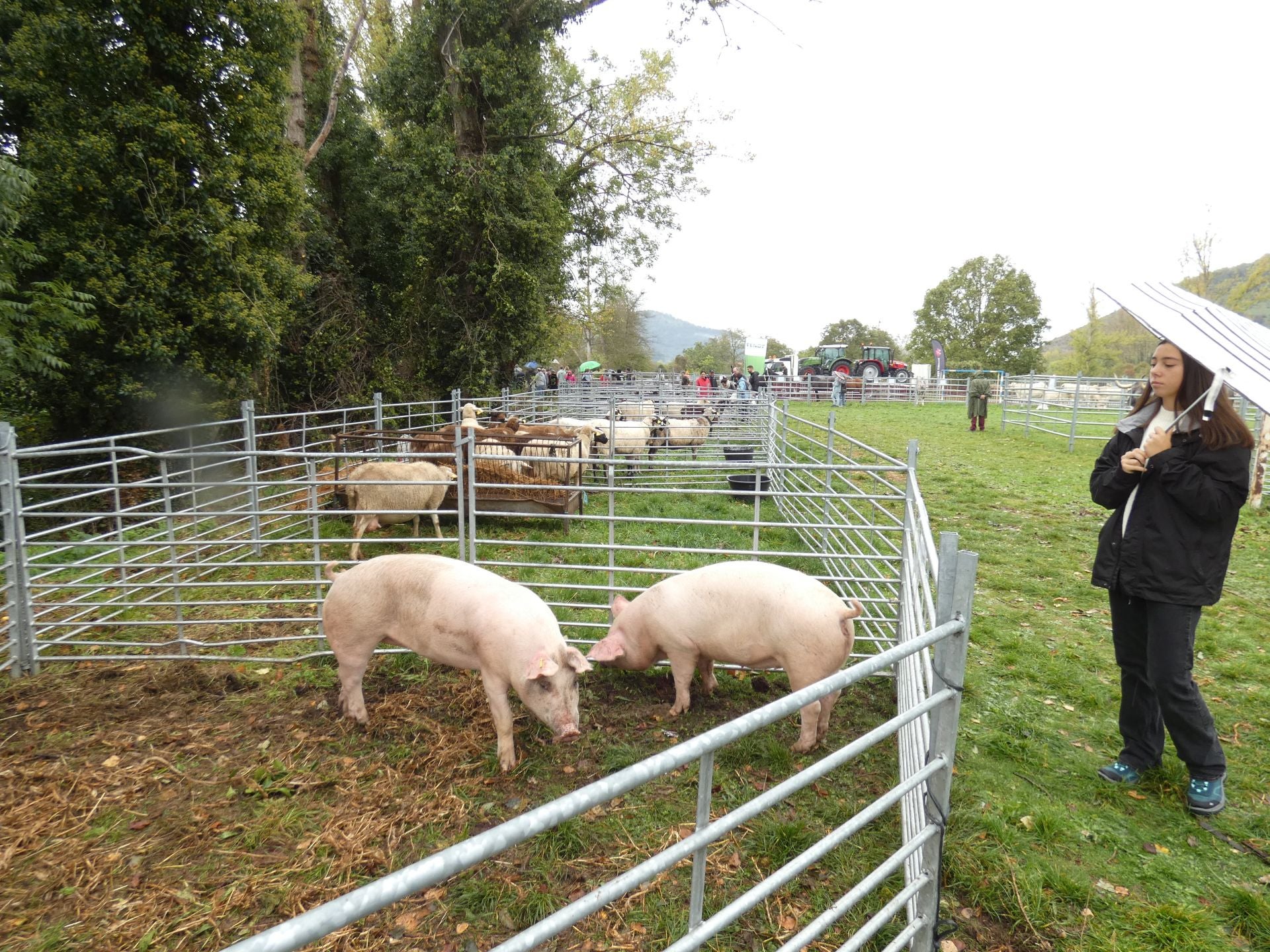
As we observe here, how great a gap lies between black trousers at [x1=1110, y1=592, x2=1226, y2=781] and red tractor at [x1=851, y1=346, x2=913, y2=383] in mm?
35576


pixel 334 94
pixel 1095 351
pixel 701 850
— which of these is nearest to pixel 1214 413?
pixel 701 850

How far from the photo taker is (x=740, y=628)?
3756 millimetres

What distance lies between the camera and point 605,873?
112 inches

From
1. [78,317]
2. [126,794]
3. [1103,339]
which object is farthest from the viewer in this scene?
[1103,339]

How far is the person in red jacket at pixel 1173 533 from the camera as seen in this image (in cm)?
277

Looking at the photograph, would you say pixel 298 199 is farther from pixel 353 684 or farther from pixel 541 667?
pixel 541 667

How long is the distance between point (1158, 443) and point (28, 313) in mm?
11526

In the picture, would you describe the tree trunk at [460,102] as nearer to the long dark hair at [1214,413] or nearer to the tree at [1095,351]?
the long dark hair at [1214,413]

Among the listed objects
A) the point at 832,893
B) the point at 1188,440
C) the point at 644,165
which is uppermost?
the point at 644,165

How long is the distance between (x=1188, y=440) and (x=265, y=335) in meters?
11.8

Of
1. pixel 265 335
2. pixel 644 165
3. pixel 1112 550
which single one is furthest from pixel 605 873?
pixel 644 165

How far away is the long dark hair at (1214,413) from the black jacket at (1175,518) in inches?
2.0

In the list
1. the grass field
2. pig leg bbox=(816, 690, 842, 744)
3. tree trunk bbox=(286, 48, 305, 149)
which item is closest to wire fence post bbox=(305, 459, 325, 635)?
the grass field

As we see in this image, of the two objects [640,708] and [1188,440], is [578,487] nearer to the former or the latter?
[640,708]
